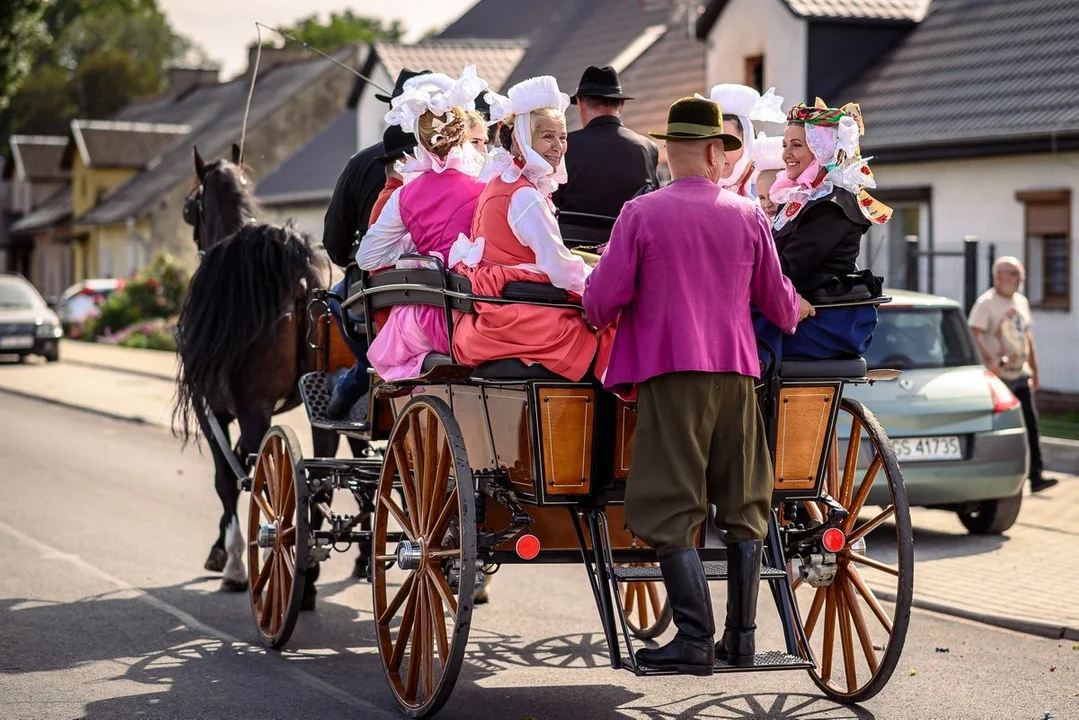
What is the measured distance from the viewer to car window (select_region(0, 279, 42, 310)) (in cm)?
2853

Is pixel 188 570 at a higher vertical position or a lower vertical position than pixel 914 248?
lower

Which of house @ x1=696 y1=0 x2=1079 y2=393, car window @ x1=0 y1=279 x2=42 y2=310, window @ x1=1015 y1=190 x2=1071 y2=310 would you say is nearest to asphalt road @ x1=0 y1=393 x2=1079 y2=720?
house @ x1=696 y1=0 x2=1079 y2=393

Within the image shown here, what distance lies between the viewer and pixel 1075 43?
18797 mm

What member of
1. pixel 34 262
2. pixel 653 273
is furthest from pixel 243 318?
pixel 34 262

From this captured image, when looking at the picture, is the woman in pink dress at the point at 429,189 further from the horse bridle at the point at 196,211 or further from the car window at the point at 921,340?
the car window at the point at 921,340

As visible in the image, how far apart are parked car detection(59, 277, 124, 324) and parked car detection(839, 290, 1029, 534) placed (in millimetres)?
29426

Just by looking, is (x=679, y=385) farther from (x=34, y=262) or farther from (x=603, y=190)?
(x=34, y=262)

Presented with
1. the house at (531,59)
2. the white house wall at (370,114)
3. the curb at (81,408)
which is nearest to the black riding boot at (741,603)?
the curb at (81,408)

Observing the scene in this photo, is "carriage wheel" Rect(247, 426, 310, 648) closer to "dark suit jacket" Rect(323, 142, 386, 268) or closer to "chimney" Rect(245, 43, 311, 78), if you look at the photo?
"dark suit jacket" Rect(323, 142, 386, 268)

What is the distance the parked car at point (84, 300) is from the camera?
3775cm

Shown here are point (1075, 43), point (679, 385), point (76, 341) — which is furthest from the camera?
point (76, 341)

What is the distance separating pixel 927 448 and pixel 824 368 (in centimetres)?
428

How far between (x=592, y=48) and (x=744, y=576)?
91.7 feet

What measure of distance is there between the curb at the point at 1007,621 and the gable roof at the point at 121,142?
49317 millimetres
